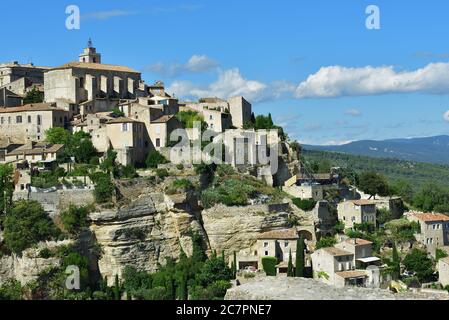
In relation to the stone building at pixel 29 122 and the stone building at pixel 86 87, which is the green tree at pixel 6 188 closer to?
the stone building at pixel 29 122

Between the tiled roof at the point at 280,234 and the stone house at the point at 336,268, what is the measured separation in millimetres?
1740

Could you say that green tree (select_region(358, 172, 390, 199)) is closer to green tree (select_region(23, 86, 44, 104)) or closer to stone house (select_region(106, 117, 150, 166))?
stone house (select_region(106, 117, 150, 166))

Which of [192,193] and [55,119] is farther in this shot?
[55,119]

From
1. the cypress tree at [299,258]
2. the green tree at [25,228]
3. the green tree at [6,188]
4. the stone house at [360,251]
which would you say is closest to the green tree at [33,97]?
the green tree at [6,188]

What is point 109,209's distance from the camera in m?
47.2

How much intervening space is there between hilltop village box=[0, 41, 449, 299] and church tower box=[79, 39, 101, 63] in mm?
11045

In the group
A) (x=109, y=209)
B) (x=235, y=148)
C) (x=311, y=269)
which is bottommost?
(x=311, y=269)

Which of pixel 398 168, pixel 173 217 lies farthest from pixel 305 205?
pixel 398 168

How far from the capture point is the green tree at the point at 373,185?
56.7 m

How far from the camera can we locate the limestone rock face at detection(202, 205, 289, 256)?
48.3m
